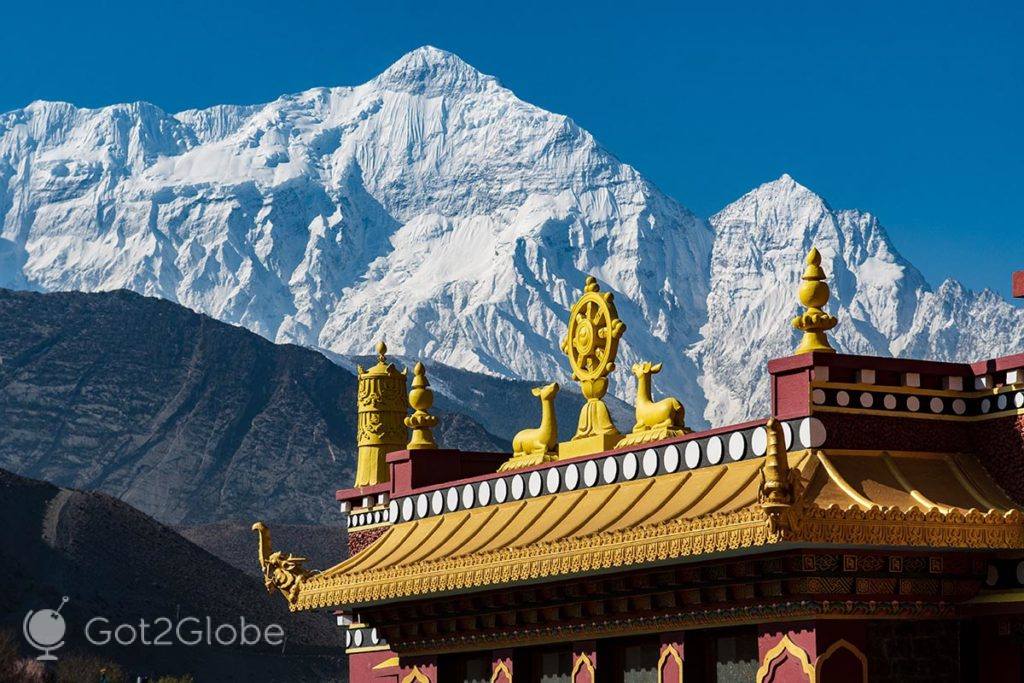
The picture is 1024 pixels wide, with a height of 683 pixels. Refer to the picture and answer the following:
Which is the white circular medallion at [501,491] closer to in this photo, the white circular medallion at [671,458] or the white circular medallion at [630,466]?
the white circular medallion at [630,466]

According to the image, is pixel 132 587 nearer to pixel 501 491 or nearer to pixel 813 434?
pixel 501 491

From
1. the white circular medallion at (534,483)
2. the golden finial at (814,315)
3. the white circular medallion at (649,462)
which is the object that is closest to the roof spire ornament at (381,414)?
the white circular medallion at (534,483)

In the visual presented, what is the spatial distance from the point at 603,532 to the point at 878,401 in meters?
2.52

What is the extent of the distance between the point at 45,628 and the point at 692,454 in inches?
2893

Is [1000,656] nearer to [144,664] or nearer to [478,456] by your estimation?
[478,456]

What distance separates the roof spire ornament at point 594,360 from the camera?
19594mm

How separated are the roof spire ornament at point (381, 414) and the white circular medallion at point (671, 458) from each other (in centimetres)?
781

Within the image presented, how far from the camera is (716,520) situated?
50.5ft

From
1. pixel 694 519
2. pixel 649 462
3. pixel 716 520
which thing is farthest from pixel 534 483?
pixel 716 520

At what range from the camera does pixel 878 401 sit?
16.4m

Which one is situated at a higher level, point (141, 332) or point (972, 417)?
point (141, 332)

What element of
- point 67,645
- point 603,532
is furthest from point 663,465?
point 67,645

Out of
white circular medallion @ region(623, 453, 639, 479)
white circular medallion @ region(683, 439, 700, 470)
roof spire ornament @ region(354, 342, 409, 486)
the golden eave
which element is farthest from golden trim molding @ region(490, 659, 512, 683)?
roof spire ornament @ region(354, 342, 409, 486)

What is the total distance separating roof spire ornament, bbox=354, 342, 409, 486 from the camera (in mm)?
25125
